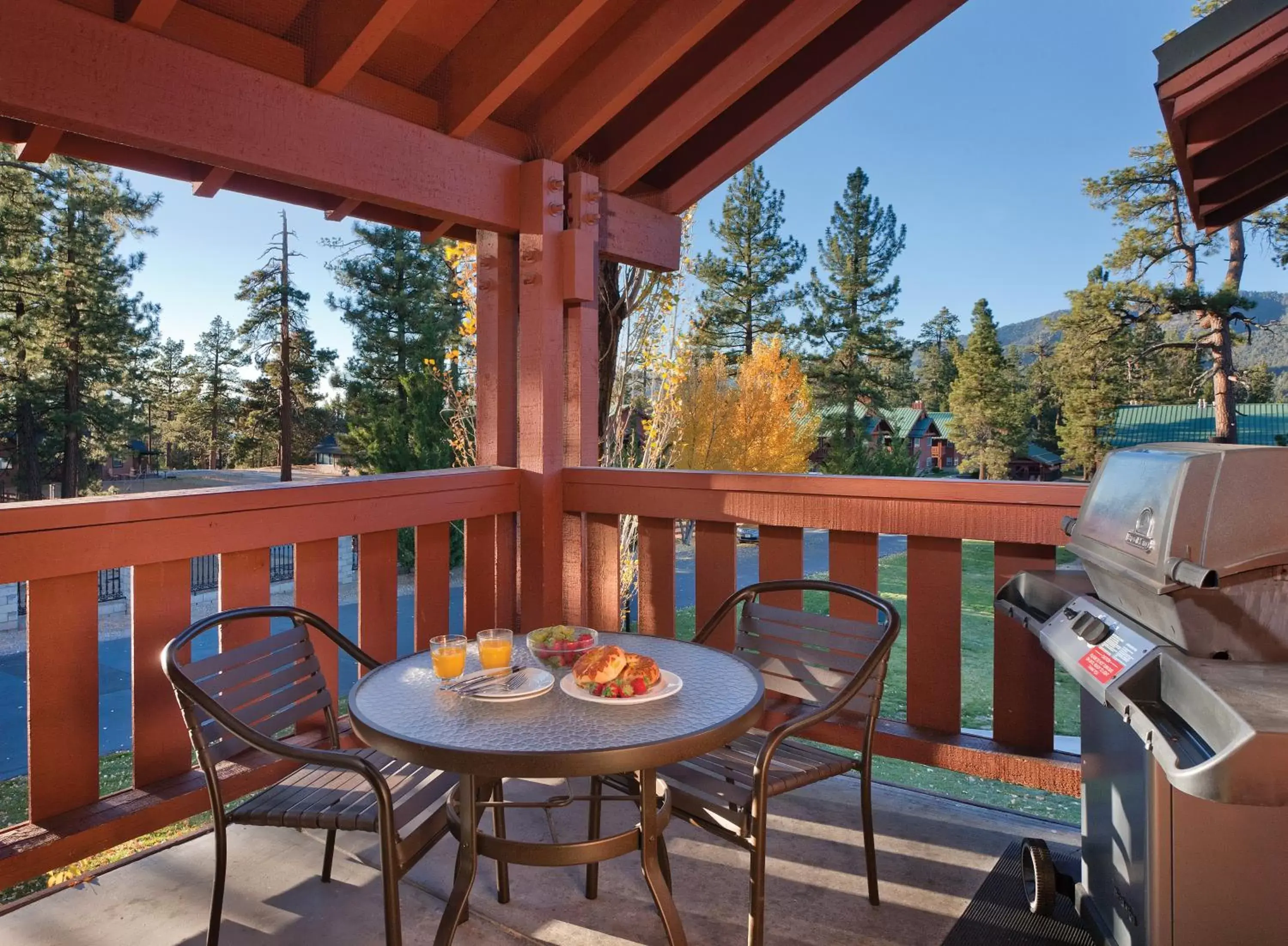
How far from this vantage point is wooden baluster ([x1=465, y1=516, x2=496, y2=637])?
9.86 ft

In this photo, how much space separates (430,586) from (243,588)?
2.15 feet

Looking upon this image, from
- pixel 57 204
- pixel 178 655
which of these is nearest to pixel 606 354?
pixel 178 655

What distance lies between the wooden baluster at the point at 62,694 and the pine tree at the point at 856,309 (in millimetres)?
22030

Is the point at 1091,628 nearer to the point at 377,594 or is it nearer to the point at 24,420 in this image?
the point at 377,594

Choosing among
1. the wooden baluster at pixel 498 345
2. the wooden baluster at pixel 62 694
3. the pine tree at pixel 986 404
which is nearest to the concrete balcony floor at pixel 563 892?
the wooden baluster at pixel 62 694

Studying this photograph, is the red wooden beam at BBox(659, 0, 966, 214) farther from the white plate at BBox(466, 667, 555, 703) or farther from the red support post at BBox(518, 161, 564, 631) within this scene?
the white plate at BBox(466, 667, 555, 703)

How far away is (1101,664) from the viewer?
1369 mm

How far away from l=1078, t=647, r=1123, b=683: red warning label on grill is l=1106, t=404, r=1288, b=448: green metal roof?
23.7 feet

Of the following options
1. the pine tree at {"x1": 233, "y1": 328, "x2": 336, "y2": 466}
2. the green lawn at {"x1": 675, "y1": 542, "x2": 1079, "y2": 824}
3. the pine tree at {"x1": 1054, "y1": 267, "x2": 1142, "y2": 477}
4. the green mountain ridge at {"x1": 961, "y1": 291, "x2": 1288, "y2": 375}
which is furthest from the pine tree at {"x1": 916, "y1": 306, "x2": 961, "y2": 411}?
the pine tree at {"x1": 233, "y1": 328, "x2": 336, "y2": 466}

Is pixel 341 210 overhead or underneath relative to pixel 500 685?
overhead

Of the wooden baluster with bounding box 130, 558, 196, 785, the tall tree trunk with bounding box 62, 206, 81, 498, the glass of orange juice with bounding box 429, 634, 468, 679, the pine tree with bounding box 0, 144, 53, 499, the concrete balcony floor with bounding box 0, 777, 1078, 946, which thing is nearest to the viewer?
the glass of orange juice with bounding box 429, 634, 468, 679

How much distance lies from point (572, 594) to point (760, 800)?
5.42 ft

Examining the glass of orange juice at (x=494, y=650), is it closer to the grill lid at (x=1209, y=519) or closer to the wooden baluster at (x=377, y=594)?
the wooden baluster at (x=377, y=594)

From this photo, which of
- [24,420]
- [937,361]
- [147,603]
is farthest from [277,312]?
[147,603]
